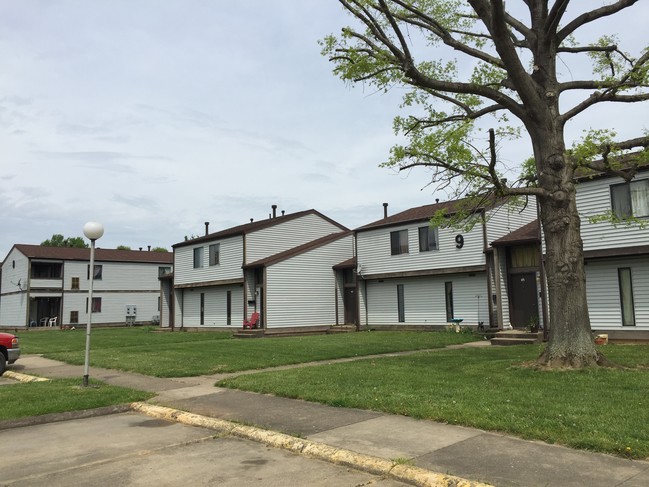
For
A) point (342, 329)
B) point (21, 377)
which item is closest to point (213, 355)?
point (21, 377)

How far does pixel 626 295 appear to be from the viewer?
19.0 metres

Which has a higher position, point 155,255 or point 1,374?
point 155,255

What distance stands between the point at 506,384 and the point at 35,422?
8.03m

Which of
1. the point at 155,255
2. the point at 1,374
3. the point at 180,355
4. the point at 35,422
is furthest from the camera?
the point at 155,255

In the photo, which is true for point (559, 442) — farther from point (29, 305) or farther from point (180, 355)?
point (29, 305)

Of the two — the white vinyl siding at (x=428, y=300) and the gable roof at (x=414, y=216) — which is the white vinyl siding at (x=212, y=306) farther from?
the gable roof at (x=414, y=216)

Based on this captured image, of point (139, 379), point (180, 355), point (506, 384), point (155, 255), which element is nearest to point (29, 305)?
point (155, 255)

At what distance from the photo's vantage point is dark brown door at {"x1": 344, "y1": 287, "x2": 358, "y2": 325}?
32.5 metres

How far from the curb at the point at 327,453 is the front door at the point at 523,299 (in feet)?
57.6

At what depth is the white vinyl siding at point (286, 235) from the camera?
3225 cm

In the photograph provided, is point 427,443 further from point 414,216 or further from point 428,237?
point 414,216

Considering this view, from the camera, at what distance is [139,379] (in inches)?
492

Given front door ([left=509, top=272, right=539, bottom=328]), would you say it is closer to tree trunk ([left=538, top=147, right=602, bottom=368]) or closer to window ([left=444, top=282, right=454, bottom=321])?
window ([left=444, top=282, right=454, bottom=321])

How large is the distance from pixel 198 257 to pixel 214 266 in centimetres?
220
